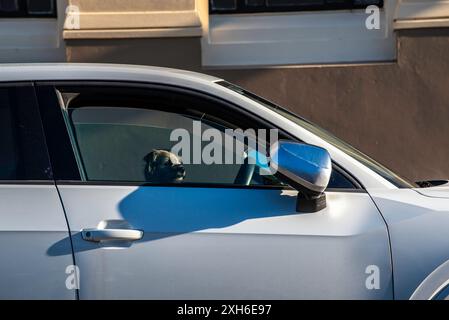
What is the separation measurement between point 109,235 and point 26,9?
5.37 m

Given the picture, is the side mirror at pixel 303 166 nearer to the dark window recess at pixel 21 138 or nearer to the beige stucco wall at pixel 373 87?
the dark window recess at pixel 21 138

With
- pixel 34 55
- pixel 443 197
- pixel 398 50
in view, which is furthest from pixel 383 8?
pixel 443 197

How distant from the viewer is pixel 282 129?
3154 mm

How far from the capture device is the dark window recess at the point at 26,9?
7.65m

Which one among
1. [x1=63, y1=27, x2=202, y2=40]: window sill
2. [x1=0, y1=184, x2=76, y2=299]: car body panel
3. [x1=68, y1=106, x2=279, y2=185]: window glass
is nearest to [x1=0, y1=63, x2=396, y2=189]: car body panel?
[x1=68, y1=106, x2=279, y2=185]: window glass

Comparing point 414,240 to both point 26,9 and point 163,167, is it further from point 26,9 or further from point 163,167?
point 26,9

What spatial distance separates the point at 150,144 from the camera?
3.28 m

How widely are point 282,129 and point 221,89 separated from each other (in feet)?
1.05

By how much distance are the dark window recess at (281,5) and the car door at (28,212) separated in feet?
15.5

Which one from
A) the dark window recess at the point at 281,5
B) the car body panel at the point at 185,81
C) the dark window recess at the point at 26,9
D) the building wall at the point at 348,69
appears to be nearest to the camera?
the car body panel at the point at 185,81

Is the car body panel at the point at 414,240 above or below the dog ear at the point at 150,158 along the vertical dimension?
below

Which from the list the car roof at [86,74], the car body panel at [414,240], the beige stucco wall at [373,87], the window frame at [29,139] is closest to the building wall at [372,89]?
the beige stucco wall at [373,87]

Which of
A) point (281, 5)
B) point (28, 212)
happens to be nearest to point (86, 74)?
point (28, 212)
